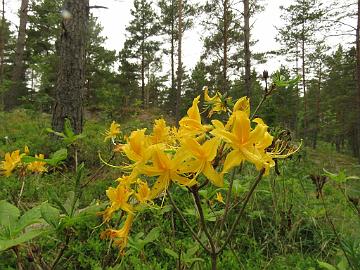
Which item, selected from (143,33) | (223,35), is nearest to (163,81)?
(143,33)

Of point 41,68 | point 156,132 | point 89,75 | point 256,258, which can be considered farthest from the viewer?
point 89,75

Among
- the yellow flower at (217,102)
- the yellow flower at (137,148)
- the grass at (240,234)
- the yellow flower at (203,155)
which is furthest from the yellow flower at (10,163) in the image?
the yellow flower at (203,155)

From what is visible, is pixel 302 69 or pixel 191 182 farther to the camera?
pixel 302 69

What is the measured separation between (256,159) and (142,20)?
2608cm

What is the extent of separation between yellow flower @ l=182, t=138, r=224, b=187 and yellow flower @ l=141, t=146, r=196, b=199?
1.1 inches

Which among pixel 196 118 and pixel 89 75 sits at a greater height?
pixel 89 75

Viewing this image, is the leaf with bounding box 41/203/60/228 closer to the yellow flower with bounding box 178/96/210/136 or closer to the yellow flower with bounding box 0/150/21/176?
the yellow flower with bounding box 178/96/210/136

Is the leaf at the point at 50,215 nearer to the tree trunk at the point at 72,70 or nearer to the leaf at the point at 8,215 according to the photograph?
the leaf at the point at 8,215

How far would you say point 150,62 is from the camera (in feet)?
92.2

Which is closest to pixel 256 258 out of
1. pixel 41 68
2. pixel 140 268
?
pixel 140 268

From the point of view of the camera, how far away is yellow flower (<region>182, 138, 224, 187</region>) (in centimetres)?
86

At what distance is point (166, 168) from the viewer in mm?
888

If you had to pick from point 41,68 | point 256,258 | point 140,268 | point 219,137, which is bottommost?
point 256,258

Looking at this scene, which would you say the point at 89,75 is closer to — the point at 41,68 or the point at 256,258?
the point at 41,68
